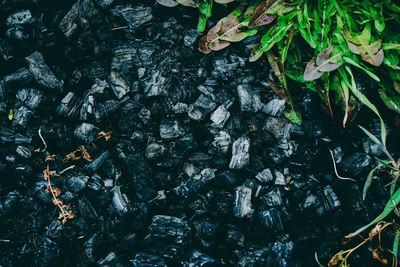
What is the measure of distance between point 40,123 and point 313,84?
164cm

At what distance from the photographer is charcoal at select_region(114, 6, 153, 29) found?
1.86 m

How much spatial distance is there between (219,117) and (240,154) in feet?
0.84

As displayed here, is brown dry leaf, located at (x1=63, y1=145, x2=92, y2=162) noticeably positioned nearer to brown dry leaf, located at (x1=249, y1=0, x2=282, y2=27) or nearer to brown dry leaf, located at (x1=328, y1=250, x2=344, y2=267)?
brown dry leaf, located at (x1=249, y1=0, x2=282, y2=27)

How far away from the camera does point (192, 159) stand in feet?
5.62

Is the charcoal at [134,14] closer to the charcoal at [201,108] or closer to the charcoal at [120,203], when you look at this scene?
the charcoal at [201,108]

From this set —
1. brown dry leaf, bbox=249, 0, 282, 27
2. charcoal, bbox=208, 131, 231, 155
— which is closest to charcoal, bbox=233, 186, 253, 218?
charcoal, bbox=208, 131, 231, 155

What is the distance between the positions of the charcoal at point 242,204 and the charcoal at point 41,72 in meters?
1.24

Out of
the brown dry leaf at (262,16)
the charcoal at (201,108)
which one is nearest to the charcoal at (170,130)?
the charcoal at (201,108)

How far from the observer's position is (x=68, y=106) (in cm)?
173

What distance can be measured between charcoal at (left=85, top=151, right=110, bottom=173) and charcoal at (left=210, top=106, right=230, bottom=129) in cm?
63

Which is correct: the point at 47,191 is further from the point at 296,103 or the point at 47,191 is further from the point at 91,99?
the point at 296,103

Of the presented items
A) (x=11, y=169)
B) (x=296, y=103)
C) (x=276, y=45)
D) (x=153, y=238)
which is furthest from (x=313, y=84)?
(x=11, y=169)

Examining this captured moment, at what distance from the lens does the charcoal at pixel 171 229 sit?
1458 mm

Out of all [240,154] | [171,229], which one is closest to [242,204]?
[240,154]
